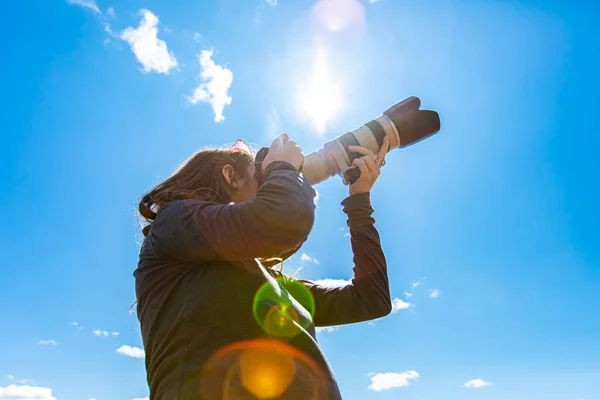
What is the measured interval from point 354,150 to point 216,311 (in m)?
1.53

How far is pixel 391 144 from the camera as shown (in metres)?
3.14

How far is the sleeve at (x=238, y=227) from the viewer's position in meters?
1.78

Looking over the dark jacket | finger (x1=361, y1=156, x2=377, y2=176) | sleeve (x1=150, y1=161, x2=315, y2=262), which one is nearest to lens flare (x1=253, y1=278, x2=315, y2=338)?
the dark jacket

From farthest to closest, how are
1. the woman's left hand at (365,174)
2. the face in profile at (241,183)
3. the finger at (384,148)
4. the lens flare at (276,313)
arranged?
the finger at (384,148), the woman's left hand at (365,174), the face in profile at (241,183), the lens flare at (276,313)

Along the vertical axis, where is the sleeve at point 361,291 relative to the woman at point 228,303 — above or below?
above

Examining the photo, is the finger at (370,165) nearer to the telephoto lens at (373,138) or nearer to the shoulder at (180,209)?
the telephoto lens at (373,138)

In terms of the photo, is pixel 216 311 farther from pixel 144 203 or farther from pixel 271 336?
pixel 144 203

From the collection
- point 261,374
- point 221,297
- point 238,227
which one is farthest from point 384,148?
point 261,374

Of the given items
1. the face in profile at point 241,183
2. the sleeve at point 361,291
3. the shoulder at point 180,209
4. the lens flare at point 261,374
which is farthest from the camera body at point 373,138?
the lens flare at point 261,374

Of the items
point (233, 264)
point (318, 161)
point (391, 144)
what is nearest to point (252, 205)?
point (233, 264)

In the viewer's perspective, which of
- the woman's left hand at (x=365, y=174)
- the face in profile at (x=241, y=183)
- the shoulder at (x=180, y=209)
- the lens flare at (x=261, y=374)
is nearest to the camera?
the lens flare at (x=261, y=374)

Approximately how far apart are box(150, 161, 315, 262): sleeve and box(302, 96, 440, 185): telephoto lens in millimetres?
980

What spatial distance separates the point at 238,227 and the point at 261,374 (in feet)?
1.74

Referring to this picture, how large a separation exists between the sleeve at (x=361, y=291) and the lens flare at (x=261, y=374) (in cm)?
96
